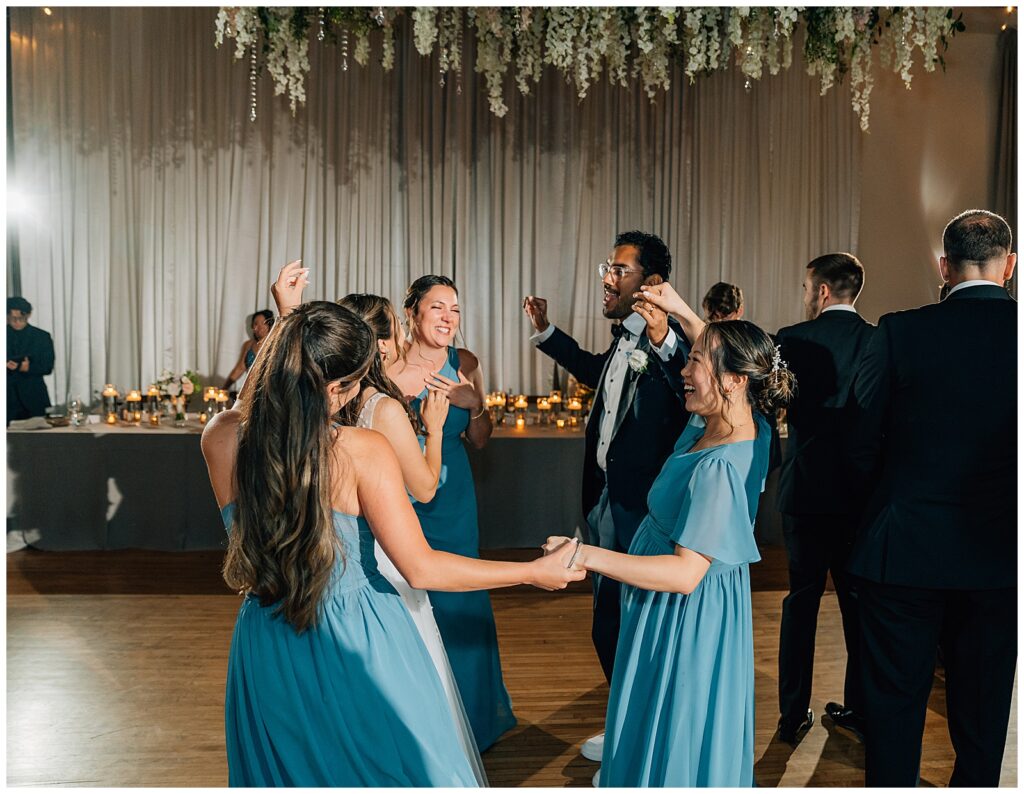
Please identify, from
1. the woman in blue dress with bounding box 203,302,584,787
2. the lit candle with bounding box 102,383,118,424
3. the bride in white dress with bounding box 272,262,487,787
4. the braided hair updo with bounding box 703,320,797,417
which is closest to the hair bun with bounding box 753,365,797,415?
the braided hair updo with bounding box 703,320,797,417

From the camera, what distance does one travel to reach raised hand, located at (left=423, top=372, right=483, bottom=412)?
3016 millimetres

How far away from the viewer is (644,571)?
1901 mm

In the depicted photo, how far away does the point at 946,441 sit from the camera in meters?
2.27

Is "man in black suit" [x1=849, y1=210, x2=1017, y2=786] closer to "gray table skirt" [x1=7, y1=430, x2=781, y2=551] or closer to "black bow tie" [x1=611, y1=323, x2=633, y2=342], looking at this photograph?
"black bow tie" [x1=611, y1=323, x2=633, y2=342]

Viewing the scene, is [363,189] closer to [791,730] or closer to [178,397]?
[178,397]

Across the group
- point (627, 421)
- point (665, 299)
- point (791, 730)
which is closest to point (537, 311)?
point (627, 421)

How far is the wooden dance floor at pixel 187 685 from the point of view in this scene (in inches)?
112

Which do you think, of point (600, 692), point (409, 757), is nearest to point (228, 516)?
point (409, 757)

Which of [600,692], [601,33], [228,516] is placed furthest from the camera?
[601,33]

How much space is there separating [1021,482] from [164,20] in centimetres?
770

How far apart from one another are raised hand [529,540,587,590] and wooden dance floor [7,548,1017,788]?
1189 millimetres

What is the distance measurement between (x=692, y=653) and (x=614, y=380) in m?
1.16

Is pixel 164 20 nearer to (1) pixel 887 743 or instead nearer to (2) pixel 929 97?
(2) pixel 929 97

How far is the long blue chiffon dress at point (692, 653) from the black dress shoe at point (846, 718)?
4.05 feet
